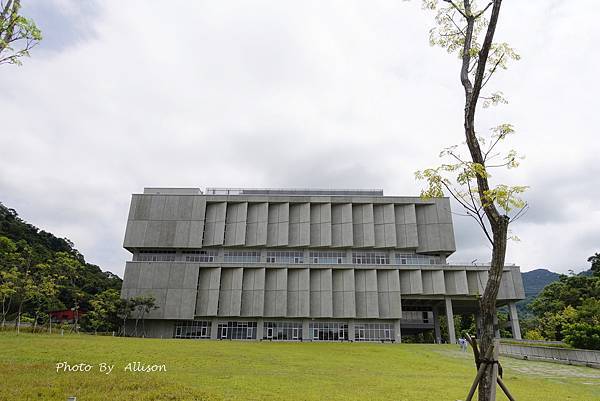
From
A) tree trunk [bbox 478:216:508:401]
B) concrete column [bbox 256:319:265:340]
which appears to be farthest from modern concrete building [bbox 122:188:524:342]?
tree trunk [bbox 478:216:508:401]

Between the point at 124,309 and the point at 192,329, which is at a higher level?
the point at 124,309

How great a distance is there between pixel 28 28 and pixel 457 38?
923 cm

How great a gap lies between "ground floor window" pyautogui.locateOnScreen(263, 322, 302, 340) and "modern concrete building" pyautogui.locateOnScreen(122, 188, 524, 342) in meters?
0.12

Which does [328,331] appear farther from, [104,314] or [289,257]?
[104,314]

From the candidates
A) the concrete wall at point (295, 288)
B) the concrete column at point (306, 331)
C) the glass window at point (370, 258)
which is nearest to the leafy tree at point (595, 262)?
the concrete wall at point (295, 288)

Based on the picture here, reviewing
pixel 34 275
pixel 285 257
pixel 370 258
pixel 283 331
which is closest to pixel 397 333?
pixel 370 258

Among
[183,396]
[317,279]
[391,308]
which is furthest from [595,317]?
[183,396]

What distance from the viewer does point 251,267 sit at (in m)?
48.4

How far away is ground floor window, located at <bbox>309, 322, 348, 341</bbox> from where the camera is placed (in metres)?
47.0

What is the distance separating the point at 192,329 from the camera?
47.4 m

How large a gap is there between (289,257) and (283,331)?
9.39 m

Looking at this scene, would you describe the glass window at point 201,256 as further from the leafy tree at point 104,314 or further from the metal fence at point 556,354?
the metal fence at point 556,354

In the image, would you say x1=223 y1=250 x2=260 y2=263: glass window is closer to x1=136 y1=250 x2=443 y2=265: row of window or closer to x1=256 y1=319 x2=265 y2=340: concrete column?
x1=136 y1=250 x2=443 y2=265: row of window

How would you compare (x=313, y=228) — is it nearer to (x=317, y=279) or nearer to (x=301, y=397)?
(x=317, y=279)
